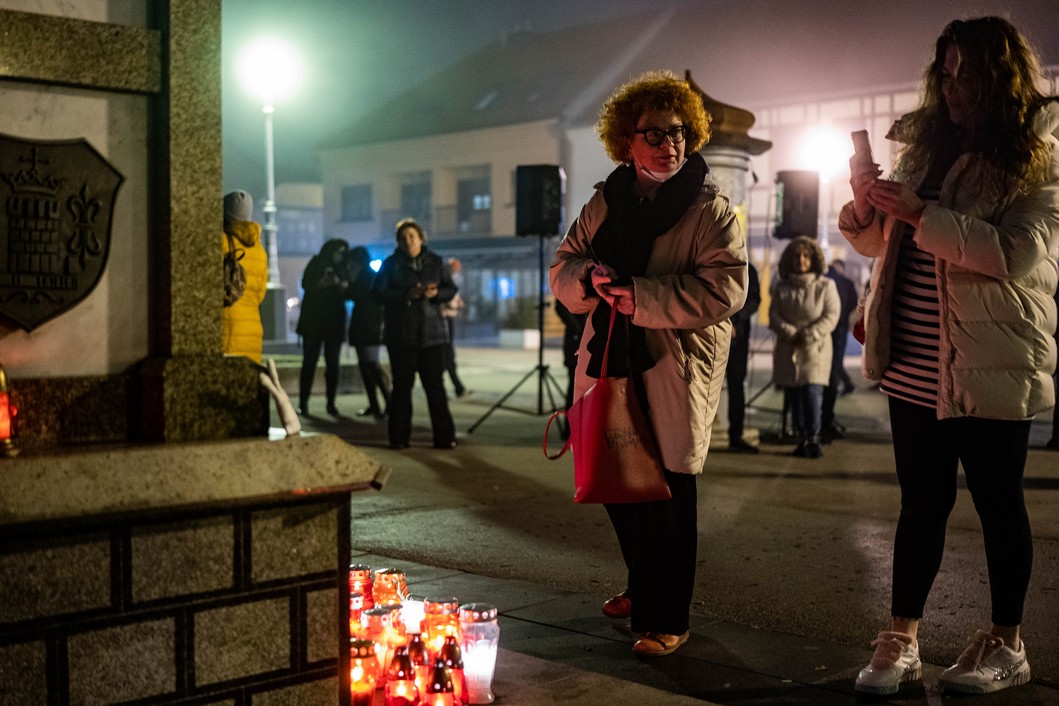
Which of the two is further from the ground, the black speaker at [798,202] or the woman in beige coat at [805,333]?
the black speaker at [798,202]

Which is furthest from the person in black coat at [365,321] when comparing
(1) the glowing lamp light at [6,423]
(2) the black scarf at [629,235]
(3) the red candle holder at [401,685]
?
(1) the glowing lamp light at [6,423]

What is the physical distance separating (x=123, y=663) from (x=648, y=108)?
104 inches

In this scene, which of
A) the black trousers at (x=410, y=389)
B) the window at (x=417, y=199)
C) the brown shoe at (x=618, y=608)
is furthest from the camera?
the window at (x=417, y=199)

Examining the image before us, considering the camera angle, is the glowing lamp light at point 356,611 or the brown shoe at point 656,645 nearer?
the glowing lamp light at point 356,611

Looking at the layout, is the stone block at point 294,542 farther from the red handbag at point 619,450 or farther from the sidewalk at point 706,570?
the red handbag at point 619,450

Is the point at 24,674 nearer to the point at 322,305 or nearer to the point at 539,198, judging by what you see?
the point at 539,198

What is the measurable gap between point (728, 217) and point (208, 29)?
6.36 feet

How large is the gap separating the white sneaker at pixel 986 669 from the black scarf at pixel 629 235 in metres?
1.41

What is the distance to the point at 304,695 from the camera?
3.19m

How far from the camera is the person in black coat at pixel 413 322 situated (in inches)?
406

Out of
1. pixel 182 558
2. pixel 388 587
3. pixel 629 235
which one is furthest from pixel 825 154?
pixel 182 558

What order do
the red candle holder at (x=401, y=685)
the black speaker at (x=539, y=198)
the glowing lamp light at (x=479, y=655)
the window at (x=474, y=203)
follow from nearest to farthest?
the red candle holder at (x=401, y=685) → the glowing lamp light at (x=479, y=655) → the black speaker at (x=539, y=198) → the window at (x=474, y=203)

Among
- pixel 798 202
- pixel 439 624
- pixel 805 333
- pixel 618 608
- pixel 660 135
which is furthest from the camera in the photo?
pixel 798 202

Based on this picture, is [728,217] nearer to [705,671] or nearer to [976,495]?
[976,495]
